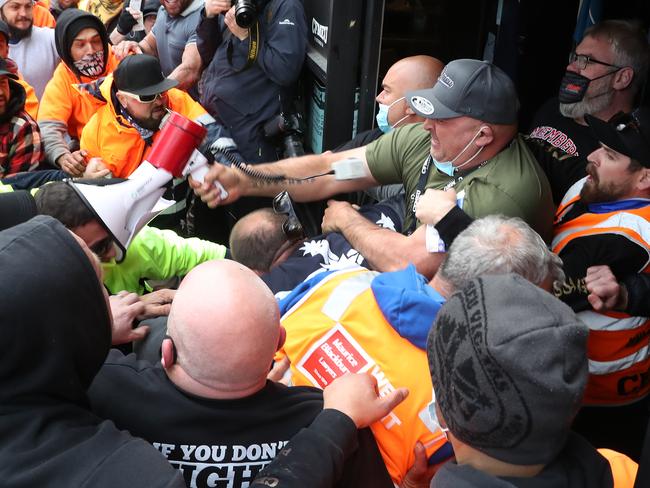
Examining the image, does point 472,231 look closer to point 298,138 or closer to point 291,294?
point 291,294

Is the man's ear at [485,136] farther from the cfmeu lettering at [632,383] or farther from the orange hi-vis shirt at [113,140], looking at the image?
the orange hi-vis shirt at [113,140]

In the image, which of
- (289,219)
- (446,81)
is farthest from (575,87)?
(289,219)

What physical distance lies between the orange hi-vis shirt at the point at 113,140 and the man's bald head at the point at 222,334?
2454mm

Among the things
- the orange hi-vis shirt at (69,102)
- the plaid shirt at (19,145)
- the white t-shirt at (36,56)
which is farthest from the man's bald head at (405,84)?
the white t-shirt at (36,56)

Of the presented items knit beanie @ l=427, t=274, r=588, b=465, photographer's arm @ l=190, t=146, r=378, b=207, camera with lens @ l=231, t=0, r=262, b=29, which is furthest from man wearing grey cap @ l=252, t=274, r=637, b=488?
camera with lens @ l=231, t=0, r=262, b=29

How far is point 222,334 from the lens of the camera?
142 cm

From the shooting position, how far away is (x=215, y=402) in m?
1.45

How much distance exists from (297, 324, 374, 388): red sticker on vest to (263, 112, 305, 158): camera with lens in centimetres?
244

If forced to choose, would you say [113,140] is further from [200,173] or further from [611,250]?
[611,250]

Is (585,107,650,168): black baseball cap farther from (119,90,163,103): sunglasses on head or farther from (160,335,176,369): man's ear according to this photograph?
(119,90,163,103): sunglasses on head

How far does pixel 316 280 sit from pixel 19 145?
93.7 inches

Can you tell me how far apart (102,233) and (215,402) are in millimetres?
1103

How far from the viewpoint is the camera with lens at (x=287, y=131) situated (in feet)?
13.9

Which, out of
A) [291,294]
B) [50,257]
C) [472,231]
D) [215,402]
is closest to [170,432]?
[215,402]
